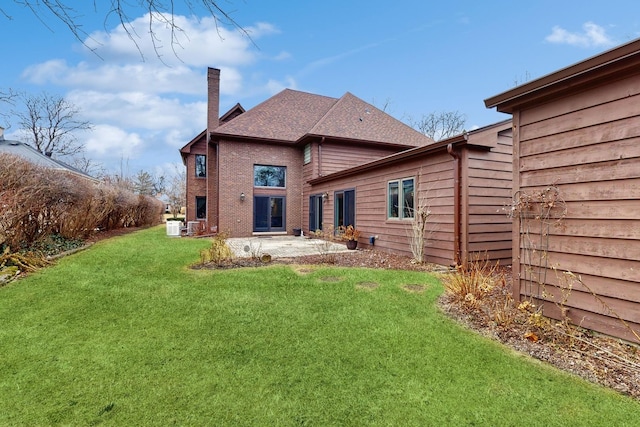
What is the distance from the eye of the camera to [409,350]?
2.97m

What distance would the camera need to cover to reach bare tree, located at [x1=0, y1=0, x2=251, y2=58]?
1.93 meters

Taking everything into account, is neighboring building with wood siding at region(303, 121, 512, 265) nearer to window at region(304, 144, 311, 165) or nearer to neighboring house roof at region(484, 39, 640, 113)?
neighboring house roof at region(484, 39, 640, 113)

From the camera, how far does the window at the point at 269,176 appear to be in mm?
14648

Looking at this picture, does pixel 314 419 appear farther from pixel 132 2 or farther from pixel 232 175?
pixel 232 175

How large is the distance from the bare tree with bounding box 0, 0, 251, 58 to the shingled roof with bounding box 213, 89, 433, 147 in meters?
11.5

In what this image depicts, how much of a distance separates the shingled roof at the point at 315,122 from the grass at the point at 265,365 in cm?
1044

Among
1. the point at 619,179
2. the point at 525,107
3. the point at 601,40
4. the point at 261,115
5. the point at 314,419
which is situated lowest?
the point at 314,419

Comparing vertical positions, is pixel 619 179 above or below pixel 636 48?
below

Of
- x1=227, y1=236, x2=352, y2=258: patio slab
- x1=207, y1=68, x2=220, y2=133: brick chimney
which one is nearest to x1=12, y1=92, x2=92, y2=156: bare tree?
x1=207, y1=68, x2=220, y2=133: brick chimney

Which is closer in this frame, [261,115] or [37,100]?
[261,115]

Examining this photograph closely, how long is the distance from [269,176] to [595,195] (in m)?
13.0

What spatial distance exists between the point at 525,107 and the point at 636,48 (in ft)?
3.96

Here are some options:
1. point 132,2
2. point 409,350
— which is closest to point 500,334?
point 409,350

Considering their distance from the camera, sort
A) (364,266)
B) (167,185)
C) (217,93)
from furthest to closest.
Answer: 1. (167,185)
2. (217,93)
3. (364,266)
